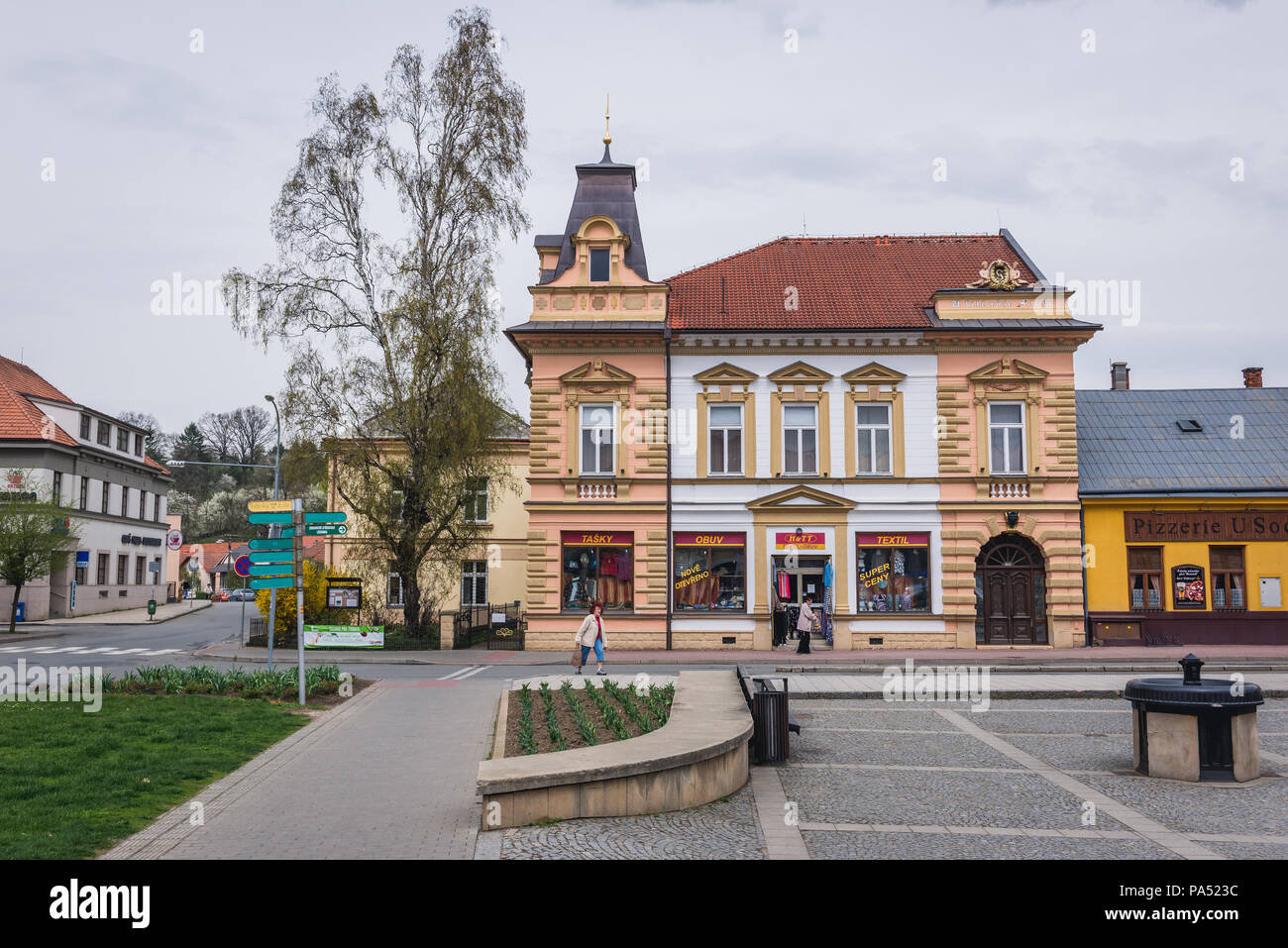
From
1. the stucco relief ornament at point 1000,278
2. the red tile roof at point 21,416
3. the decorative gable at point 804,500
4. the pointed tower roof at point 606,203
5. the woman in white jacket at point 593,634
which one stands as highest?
the pointed tower roof at point 606,203

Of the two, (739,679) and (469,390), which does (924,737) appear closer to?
(739,679)

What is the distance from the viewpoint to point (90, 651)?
28781mm

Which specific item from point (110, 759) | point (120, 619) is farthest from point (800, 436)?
point (120, 619)

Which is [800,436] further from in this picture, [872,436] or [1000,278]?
[1000,278]

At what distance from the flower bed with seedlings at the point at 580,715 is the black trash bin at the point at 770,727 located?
1309 millimetres

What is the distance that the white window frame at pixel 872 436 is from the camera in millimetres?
29859

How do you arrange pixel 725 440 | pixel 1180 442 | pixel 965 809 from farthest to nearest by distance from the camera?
1. pixel 1180 442
2. pixel 725 440
3. pixel 965 809

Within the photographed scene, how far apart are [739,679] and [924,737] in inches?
107

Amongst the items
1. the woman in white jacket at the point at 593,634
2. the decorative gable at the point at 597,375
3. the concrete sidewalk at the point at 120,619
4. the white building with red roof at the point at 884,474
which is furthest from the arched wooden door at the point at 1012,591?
the concrete sidewalk at the point at 120,619

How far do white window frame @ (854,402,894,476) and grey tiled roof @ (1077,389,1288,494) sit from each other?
617 centimetres

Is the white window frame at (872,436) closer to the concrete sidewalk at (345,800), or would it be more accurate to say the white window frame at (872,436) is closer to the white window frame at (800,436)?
the white window frame at (800,436)

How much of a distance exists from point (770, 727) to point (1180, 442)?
26.4 m

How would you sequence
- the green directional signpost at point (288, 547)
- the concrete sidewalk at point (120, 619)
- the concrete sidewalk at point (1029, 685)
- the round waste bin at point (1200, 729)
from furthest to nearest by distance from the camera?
the concrete sidewalk at point (120, 619)
the concrete sidewalk at point (1029, 685)
the green directional signpost at point (288, 547)
the round waste bin at point (1200, 729)

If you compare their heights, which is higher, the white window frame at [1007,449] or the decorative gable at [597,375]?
the decorative gable at [597,375]
